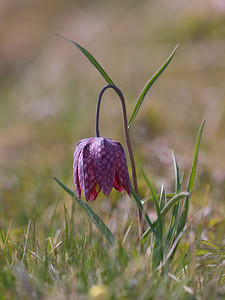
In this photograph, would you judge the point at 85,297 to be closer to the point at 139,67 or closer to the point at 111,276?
the point at 111,276

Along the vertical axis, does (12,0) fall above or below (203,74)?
above

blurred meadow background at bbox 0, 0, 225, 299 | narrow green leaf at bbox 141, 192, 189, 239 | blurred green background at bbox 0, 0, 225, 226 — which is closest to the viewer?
narrow green leaf at bbox 141, 192, 189, 239

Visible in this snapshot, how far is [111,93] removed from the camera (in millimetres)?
4242

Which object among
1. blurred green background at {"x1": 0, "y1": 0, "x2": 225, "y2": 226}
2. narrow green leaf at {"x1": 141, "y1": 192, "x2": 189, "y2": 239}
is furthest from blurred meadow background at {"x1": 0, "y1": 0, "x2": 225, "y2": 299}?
narrow green leaf at {"x1": 141, "y1": 192, "x2": 189, "y2": 239}

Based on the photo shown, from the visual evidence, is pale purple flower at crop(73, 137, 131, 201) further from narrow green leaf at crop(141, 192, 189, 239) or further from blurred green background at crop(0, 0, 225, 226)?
blurred green background at crop(0, 0, 225, 226)

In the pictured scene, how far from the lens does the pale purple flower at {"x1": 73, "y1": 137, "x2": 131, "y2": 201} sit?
1.20 m

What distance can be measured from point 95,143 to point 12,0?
28.9 feet

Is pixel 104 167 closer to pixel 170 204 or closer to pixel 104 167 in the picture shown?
pixel 104 167

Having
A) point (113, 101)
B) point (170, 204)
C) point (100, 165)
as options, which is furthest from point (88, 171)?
point (113, 101)

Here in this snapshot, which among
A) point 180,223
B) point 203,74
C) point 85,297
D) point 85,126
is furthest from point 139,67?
point 85,297

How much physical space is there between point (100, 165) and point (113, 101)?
106 inches

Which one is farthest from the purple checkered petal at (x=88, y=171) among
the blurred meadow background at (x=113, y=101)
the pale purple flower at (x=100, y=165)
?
the blurred meadow background at (x=113, y=101)

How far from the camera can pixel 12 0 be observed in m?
9.24

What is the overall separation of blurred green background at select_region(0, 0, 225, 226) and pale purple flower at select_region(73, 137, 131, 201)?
406 millimetres
